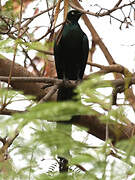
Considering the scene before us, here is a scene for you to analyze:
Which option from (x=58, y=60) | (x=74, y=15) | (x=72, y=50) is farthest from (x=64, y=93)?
(x=74, y=15)

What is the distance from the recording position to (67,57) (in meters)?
4.41

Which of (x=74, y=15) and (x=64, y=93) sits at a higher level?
(x=74, y=15)

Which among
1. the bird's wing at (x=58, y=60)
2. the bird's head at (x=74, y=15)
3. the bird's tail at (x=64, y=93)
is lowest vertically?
the bird's tail at (x=64, y=93)

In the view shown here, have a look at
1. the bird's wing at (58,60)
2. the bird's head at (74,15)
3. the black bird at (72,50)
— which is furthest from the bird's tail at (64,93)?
the bird's head at (74,15)

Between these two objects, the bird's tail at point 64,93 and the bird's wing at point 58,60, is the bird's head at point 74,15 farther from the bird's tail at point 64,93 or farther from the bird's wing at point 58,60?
the bird's tail at point 64,93

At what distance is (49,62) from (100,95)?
10.7 feet

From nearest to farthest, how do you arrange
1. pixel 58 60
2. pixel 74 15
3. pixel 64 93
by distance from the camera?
1. pixel 64 93
2. pixel 58 60
3. pixel 74 15

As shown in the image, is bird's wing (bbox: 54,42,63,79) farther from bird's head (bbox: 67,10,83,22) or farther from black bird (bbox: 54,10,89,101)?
bird's head (bbox: 67,10,83,22)

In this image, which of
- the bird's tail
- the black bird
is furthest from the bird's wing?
the bird's tail

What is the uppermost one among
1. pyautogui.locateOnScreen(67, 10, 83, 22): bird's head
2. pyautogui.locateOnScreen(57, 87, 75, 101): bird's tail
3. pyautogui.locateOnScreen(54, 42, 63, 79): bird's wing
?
pyautogui.locateOnScreen(67, 10, 83, 22): bird's head

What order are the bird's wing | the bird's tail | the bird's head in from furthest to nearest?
the bird's head → the bird's wing → the bird's tail

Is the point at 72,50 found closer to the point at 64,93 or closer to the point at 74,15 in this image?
the point at 74,15

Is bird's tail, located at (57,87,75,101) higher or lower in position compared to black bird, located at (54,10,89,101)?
lower

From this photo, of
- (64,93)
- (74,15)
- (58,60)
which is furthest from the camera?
(74,15)
